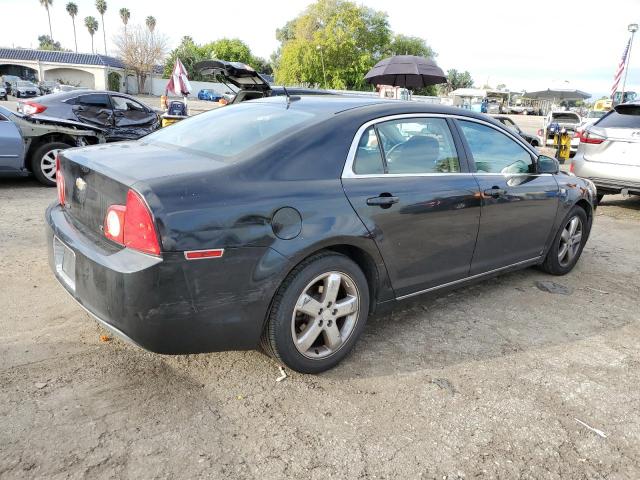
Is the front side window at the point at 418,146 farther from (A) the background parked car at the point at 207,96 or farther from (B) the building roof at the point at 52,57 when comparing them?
(B) the building roof at the point at 52,57

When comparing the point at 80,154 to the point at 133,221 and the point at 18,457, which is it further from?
the point at 18,457

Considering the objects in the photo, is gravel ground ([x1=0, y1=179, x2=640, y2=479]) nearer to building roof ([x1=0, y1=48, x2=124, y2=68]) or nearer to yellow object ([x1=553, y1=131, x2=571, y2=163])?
yellow object ([x1=553, y1=131, x2=571, y2=163])

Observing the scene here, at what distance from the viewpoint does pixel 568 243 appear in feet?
15.6

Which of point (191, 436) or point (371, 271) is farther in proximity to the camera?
point (371, 271)

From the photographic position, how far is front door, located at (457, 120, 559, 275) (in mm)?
3688

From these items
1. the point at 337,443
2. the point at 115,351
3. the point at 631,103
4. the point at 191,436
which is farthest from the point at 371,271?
the point at 631,103

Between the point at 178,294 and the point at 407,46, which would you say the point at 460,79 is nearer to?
the point at 407,46

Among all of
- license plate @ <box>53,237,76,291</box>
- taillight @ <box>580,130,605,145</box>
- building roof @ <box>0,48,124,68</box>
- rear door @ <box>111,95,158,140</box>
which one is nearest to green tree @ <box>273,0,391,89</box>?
building roof @ <box>0,48,124,68</box>

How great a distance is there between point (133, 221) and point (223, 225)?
0.41 meters

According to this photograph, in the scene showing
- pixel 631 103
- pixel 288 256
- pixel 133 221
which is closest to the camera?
pixel 133 221

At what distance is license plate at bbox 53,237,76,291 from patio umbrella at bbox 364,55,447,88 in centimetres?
1330

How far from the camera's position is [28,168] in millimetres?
7836

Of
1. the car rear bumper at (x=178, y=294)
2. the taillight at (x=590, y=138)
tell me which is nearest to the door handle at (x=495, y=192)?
the car rear bumper at (x=178, y=294)

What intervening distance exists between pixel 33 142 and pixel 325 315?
690 centimetres
